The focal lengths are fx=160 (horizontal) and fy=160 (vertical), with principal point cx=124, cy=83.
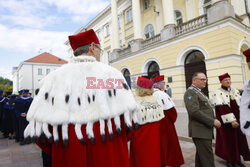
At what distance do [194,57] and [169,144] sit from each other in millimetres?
9776

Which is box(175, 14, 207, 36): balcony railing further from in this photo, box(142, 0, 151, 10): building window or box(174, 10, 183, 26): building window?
box(142, 0, 151, 10): building window

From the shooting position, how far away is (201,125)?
115 inches

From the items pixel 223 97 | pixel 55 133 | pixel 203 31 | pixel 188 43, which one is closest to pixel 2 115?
pixel 55 133

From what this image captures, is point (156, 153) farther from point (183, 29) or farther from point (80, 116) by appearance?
point (183, 29)

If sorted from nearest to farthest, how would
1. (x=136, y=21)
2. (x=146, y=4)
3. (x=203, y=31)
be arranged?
(x=203, y=31) < (x=136, y=21) < (x=146, y=4)

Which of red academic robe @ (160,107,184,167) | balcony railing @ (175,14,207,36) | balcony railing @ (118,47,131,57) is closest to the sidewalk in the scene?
red academic robe @ (160,107,184,167)

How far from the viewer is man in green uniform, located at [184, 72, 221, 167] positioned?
2.81m

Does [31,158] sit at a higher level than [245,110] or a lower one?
lower

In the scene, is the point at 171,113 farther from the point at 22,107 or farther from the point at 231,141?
the point at 22,107

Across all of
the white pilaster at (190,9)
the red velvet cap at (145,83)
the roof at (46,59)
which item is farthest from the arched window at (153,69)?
the roof at (46,59)

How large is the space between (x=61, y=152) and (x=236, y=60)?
36.2ft

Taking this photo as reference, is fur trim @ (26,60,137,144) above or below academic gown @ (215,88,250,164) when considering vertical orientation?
above

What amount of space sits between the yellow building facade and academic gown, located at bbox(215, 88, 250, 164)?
6.94 m

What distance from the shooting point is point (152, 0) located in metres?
17.4
